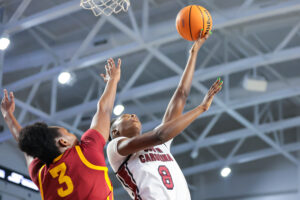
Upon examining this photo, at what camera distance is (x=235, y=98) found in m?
13.1

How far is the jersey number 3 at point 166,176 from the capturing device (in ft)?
10.2

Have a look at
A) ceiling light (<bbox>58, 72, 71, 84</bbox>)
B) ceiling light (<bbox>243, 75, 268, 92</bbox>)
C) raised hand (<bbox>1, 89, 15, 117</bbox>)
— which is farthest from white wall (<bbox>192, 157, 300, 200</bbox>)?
raised hand (<bbox>1, 89, 15, 117</bbox>)

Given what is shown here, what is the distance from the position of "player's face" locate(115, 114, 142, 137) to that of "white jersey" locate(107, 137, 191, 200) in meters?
0.22

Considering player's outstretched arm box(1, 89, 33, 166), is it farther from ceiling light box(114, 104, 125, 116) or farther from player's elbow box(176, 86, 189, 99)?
ceiling light box(114, 104, 125, 116)

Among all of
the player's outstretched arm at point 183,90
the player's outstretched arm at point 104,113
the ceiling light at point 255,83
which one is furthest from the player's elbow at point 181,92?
the ceiling light at point 255,83

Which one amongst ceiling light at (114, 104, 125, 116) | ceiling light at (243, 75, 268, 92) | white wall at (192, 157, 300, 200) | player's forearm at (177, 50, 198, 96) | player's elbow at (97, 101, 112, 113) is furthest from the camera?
white wall at (192, 157, 300, 200)

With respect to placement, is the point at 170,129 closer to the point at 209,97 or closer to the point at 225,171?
the point at 209,97

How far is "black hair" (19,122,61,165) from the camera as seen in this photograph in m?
2.79

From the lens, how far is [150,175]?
3.15 m

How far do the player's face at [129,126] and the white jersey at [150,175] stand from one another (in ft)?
0.72

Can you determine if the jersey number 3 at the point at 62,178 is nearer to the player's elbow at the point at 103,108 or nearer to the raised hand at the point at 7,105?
the player's elbow at the point at 103,108

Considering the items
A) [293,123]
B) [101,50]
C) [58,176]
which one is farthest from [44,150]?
[293,123]

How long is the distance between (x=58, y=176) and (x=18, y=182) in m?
10.6

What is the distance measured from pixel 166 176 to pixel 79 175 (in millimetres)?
645
